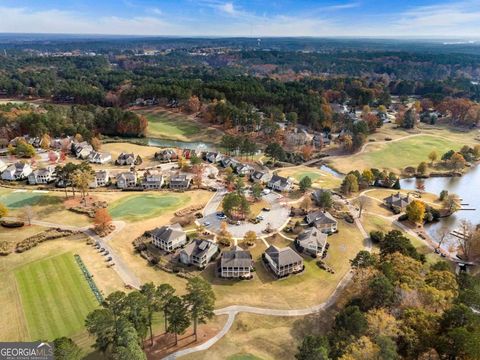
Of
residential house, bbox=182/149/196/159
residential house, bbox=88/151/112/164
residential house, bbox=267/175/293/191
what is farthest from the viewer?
residential house, bbox=182/149/196/159

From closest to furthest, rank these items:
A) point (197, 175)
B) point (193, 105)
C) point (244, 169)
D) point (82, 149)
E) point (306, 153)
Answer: point (197, 175) < point (244, 169) < point (82, 149) < point (306, 153) < point (193, 105)

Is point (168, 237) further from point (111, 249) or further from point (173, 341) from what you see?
point (173, 341)

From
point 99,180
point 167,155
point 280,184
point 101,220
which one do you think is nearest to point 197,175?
point 280,184

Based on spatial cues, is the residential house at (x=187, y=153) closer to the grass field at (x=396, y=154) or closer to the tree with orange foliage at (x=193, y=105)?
the grass field at (x=396, y=154)

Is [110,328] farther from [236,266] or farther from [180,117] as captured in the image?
[180,117]

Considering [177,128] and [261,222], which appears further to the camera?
[177,128]

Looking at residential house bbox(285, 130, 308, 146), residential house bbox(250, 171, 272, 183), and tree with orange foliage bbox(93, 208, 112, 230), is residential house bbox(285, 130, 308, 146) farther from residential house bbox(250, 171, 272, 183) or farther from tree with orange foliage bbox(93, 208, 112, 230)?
tree with orange foliage bbox(93, 208, 112, 230)

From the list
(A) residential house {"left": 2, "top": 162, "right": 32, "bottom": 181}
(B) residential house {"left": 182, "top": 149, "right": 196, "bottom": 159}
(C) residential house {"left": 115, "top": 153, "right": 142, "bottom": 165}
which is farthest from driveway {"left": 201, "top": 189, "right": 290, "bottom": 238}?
(A) residential house {"left": 2, "top": 162, "right": 32, "bottom": 181}
